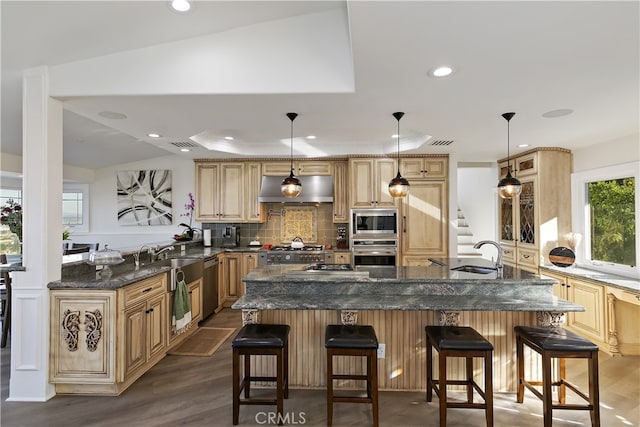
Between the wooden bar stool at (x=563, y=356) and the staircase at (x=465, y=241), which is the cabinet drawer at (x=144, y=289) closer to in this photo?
the wooden bar stool at (x=563, y=356)

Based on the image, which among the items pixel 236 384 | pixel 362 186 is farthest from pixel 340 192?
pixel 236 384

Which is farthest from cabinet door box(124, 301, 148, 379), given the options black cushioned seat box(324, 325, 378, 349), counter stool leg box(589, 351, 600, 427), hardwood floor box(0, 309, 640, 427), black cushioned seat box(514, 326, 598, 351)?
counter stool leg box(589, 351, 600, 427)

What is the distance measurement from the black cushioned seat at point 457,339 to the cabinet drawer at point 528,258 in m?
2.79

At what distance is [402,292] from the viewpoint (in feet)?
8.52

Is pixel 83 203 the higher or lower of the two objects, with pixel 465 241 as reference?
higher

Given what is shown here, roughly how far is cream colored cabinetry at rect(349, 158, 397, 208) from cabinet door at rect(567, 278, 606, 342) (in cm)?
242

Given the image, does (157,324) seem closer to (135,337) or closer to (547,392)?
(135,337)

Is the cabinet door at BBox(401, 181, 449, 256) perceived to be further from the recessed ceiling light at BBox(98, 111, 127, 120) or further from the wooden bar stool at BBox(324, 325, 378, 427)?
the recessed ceiling light at BBox(98, 111, 127, 120)

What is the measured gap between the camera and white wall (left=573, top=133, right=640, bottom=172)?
3.65 m

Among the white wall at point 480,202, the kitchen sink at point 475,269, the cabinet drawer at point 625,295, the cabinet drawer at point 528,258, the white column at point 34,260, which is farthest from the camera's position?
the white wall at point 480,202

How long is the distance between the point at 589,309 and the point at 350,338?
3.10 metres

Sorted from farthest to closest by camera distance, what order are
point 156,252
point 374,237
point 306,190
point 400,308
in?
point 306,190
point 374,237
point 156,252
point 400,308

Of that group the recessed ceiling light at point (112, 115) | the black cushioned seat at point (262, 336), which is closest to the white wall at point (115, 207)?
the recessed ceiling light at point (112, 115)

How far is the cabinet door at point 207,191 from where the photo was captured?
17.8 ft
